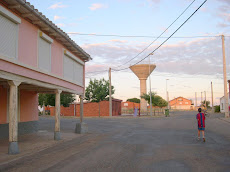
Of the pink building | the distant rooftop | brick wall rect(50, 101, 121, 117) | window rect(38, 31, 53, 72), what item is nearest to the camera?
the pink building

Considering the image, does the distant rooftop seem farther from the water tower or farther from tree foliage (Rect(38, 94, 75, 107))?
the water tower

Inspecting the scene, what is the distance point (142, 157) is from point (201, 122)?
514 cm

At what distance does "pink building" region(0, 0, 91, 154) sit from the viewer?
32.9ft

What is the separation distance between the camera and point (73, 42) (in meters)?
15.9

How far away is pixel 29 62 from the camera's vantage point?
11.8m

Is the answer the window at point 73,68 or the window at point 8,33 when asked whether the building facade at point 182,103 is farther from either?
the window at point 8,33

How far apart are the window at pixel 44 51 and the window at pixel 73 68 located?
2.23m

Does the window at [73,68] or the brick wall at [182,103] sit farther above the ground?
the window at [73,68]

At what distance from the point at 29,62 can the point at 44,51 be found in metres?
1.84

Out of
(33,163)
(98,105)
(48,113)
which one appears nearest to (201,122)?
(33,163)

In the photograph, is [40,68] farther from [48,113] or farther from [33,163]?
[48,113]

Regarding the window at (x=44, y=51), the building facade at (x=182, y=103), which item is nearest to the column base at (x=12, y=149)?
the window at (x=44, y=51)

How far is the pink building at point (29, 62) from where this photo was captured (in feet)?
32.9

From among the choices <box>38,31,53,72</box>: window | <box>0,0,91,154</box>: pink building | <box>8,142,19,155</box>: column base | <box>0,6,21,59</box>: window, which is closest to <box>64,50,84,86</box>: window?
<box>0,0,91,154</box>: pink building
